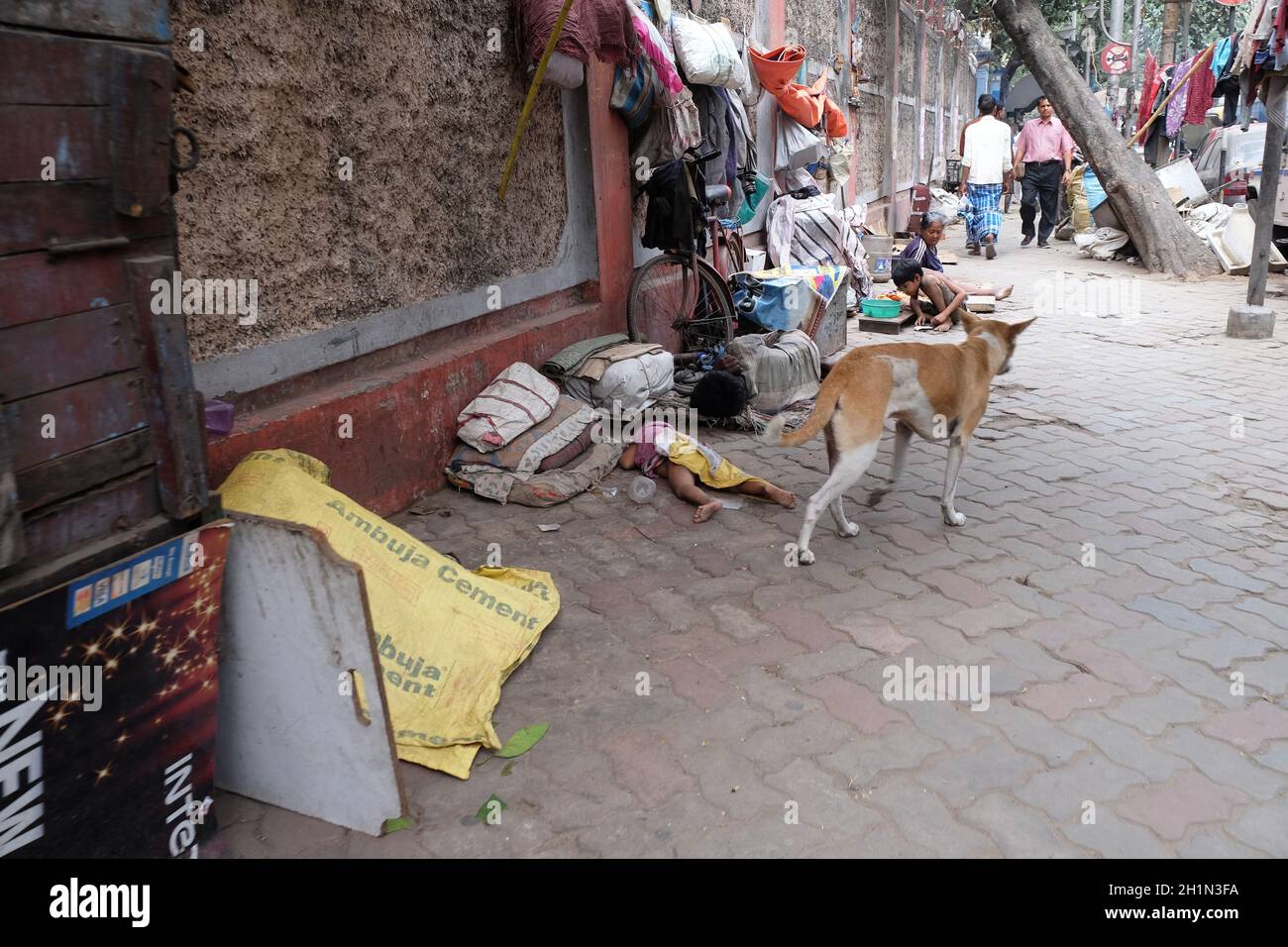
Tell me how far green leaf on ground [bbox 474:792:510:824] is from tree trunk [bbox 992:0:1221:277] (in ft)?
39.5

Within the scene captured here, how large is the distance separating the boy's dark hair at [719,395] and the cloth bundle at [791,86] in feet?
15.0

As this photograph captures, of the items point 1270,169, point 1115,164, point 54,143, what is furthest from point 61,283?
point 1115,164

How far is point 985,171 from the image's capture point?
13.5 meters

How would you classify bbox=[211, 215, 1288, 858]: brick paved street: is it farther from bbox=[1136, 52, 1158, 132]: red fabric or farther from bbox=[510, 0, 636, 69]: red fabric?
bbox=[1136, 52, 1158, 132]: red fabric

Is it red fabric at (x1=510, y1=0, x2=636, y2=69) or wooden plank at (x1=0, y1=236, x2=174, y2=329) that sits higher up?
red fabric at (x1=510, y1=0, x2=636, y2=69)

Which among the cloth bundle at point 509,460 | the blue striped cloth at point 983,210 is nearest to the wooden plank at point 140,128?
the cloth bundle at point 509,460

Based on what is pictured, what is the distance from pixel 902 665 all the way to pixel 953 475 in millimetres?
1417

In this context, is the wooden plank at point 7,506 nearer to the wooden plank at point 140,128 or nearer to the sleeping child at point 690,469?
the wooden plank at point 140,128

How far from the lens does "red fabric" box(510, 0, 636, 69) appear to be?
4.98 metres

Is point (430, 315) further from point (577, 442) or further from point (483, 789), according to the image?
point (483, 789)

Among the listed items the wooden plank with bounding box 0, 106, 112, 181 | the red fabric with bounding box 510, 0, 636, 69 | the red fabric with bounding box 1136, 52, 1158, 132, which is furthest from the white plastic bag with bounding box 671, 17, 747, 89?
the red fabric with bounding box 1136, 52, 1158, 132

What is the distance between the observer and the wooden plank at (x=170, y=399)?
78.1 inches

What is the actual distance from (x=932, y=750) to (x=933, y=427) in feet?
6.21

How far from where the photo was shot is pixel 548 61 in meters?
5.01
